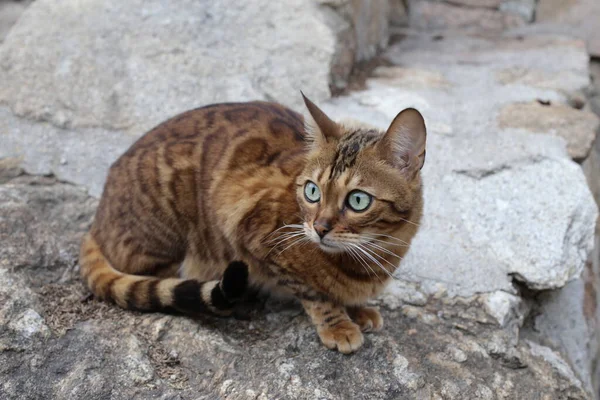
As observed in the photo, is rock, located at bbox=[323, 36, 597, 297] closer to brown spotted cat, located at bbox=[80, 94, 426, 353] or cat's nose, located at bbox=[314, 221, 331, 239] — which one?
brown spotted cat, located at bbox=[80, 94, 426, 353]

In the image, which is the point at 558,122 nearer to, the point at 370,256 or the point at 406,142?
the point at 406,142

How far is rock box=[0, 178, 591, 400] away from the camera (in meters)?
2.24

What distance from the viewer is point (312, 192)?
2447 mm

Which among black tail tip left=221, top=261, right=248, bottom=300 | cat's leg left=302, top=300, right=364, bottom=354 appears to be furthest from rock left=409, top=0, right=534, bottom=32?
black tail tip left=221, top=261, right=248, bottom=300

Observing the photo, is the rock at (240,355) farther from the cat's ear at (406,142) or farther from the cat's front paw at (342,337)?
the cat's ear at (406,142)

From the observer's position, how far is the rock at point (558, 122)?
12.3 ft

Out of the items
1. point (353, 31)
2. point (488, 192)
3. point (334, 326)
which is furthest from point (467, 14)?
point (334, 326)

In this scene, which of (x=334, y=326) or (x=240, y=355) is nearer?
(x=240, y=355)

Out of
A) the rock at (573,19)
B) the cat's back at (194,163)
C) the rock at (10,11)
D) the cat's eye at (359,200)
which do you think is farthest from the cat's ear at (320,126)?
the rock at (10,11)

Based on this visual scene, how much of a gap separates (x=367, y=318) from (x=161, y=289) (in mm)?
863

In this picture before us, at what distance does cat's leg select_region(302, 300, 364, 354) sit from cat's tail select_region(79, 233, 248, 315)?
351 millimetres

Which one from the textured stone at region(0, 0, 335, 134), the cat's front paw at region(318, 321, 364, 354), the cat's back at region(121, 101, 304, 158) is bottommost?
the cat's front paw at region(318, 321, 364, 354)

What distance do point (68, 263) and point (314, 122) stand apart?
53.1 inches

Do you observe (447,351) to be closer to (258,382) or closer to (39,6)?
(258,382)
